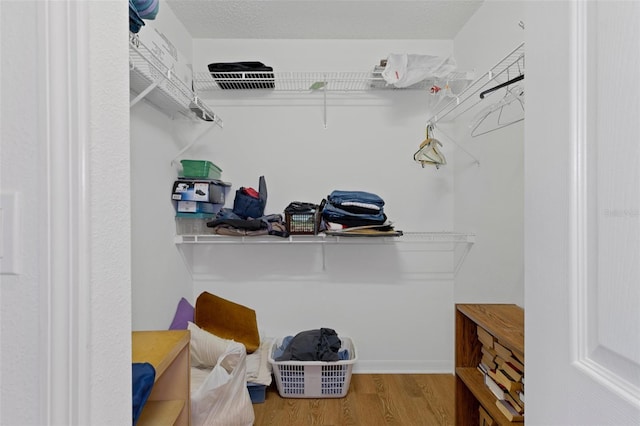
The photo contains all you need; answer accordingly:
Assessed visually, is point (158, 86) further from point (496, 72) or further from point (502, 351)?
point (502, 351)

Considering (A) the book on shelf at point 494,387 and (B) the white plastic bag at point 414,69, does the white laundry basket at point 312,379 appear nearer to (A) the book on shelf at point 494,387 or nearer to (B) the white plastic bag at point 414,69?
(A) the book on shelf at point 494,387

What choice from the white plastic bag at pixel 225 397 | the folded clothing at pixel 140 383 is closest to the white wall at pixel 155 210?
the white plastic bag at pixel 225 397

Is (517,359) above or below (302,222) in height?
below

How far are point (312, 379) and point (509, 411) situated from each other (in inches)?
46.9

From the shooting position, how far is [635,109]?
1.24ft

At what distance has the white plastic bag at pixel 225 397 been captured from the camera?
5.23 ft

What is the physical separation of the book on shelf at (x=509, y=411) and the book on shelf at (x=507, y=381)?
6 centimetres

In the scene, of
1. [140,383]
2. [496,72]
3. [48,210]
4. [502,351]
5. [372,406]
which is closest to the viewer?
[48,210]

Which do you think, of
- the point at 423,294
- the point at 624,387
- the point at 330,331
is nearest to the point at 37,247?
the point at 624,387

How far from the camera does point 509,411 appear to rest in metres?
1.24

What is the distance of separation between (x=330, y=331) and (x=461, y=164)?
1.43 m

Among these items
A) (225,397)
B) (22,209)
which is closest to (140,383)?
(22,209)

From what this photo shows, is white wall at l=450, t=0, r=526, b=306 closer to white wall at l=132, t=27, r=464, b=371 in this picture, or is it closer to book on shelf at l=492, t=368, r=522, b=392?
white wall at l=132, t=27, r=464, b=371

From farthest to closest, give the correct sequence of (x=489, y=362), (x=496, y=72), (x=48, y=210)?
(x=496, y=72) < (x=489, y=362) < (x=48, y=210)
